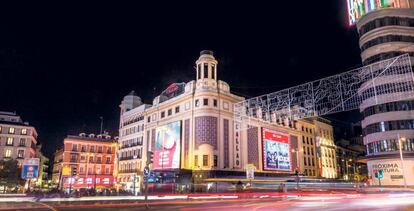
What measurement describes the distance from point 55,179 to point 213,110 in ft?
212

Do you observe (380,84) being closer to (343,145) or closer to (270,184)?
(270,184)

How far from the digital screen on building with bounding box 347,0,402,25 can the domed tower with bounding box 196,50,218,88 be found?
2983 centimetres

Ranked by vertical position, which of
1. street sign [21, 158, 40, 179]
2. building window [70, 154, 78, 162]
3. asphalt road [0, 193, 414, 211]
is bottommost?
asphalt road [0, 193, 414, 211]

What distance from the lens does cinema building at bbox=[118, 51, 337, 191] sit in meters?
54.5

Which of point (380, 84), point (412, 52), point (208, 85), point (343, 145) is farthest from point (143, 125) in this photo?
point (343, 145)

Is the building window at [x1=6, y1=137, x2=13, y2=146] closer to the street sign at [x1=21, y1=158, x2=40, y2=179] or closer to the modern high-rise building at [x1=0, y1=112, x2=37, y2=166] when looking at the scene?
the modern high-rise building at [x1=0, y1=112, x2=37, y2=166]

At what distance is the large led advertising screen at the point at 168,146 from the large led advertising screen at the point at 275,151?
17.1 meters

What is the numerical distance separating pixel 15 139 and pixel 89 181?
20453 millimetres

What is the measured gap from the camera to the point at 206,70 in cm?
5816

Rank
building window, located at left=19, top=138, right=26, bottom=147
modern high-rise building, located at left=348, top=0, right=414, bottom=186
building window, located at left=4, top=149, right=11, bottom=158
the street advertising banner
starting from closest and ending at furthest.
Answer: the street advertising banner, modern high-rise building, located at left=348, top=0, right=414, bottom=186, building window, located at left=4, top=149, right=11, bottom=158, building window, located at left=19, top=138, right=26, bottom=147

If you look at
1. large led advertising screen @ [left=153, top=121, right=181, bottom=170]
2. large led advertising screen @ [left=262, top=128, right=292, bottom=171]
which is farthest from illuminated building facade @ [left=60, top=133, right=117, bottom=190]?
large led advertising screen @ [left=262, top=128, right=292, bottom=171]

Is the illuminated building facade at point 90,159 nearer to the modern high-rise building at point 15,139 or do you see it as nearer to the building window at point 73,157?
the building window at point 73,157

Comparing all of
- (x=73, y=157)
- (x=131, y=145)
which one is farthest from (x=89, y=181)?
(x=131, y=145)

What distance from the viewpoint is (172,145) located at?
6041 cm
